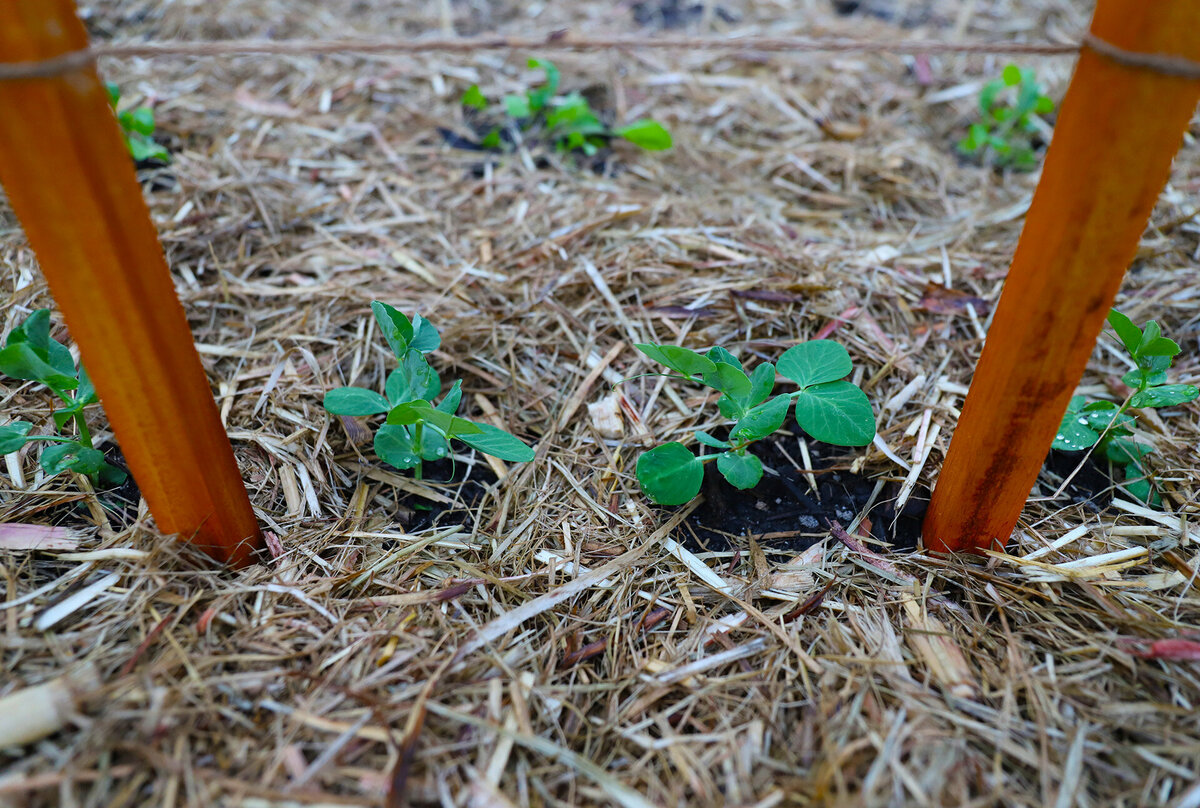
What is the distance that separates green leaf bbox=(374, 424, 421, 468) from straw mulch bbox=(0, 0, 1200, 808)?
0.10 m

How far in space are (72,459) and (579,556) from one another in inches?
32.4

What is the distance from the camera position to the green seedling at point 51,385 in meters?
1.09

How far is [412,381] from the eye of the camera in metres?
1.24

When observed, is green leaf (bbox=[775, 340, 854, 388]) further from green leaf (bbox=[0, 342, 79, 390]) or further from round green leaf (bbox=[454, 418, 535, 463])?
green leaf (bbox=[0, 342, 79, 390])

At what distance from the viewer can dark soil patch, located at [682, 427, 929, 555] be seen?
1.29m

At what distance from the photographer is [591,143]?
2.34 m

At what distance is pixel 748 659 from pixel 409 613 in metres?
0.50

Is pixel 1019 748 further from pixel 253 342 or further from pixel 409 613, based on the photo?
pixel 253 342

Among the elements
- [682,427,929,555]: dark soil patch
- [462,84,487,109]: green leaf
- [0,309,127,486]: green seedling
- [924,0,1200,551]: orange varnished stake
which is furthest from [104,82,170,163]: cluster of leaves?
[924,0,1200,551]: orange varnished stake

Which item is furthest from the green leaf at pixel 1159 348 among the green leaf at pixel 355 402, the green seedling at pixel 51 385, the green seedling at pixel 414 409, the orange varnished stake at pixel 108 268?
the green seedling at pixel 51 385

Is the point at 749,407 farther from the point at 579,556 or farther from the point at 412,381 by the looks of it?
the point at 412,381

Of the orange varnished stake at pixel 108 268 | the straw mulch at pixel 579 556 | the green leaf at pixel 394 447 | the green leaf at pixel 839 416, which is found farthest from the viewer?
the green leaf at pixel 394 447

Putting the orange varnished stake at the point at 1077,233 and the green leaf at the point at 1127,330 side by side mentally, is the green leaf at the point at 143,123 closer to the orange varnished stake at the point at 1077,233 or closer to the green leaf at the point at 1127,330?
the orange varnished stake at the point at 1077,233

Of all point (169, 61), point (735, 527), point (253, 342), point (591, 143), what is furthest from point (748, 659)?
point (169, 61)
